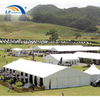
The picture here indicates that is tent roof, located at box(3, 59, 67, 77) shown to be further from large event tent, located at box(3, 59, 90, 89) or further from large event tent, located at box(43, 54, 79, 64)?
large event tent, located at box(43, 54, 79, 64)

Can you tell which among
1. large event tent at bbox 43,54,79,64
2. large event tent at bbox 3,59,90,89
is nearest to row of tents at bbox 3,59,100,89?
large event tent at bbox 3,59,90,89

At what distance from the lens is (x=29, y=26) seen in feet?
569

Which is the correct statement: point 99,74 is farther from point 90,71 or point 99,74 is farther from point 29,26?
point 29,26

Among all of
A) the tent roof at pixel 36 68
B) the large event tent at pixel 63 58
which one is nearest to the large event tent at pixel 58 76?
the tent roof at pixel 36 68

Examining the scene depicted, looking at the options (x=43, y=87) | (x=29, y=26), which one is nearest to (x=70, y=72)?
(x=43, y=87)

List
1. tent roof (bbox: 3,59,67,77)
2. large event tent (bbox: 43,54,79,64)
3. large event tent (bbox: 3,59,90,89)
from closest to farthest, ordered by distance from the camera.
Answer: large event tent (bbox: 3,59,90,89), tent roof (bbox: 3,59,67,77), large event tent (bbox: 43,54,79,64)

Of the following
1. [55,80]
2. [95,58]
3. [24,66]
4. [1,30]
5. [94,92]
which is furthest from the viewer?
[1,30]

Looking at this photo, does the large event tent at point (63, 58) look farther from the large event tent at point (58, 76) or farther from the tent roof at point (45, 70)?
the large event tent at point (58, 76)

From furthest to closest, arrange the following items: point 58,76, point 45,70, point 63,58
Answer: point 63,58, point 45,70, point 58,76

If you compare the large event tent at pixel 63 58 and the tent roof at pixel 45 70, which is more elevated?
the tent roof at pixel 45 70

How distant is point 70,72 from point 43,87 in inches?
131

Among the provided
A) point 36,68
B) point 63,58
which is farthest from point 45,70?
point 63,58

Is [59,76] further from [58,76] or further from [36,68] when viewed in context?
[36,68]

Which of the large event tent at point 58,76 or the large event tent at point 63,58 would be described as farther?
the large event tent at point 63,58
